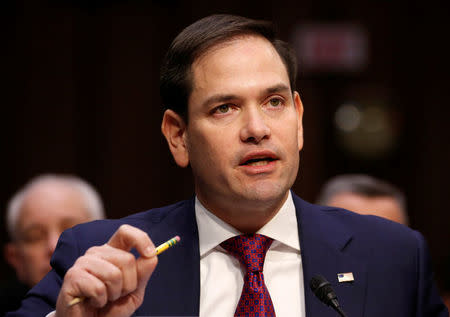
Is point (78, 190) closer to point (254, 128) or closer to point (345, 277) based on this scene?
point (254, 128)

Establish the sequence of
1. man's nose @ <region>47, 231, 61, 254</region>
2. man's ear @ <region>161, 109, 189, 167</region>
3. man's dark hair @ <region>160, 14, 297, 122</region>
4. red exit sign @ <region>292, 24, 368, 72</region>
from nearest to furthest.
Answer: man's dark hair @ <region>160, 14, 297, 122</region> → man's ear @ <region>161, 109, 189, 167</region> → man's nose @ <region>47, 231, 61, 254</region> → red exit sign @ <region>292, 24, 368, 72</region>

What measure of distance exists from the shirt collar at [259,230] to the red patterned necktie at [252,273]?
1.0 inches

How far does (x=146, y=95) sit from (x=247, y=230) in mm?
2864

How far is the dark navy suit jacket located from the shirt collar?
0.02 metres

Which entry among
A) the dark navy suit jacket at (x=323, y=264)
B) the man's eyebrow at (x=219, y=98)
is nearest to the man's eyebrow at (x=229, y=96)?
the man's eyebrow at (x=219, y=98)

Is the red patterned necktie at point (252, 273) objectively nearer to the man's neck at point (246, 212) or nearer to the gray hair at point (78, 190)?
the man's neck at point (246, 212)

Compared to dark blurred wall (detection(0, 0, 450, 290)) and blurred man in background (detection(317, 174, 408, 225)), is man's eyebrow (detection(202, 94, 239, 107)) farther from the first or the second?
dark blurred wall (detection(0, 0, 450, 290))

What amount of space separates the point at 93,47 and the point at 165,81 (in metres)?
2.68

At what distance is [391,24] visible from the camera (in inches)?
188

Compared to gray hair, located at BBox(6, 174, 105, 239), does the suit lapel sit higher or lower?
higher

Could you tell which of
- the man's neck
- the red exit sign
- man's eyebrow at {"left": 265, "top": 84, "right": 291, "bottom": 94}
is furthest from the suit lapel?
the red exit sign

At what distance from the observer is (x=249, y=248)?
6.43ft

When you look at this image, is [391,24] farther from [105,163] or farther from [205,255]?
[205,255]

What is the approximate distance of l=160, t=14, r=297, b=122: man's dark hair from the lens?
205cm
